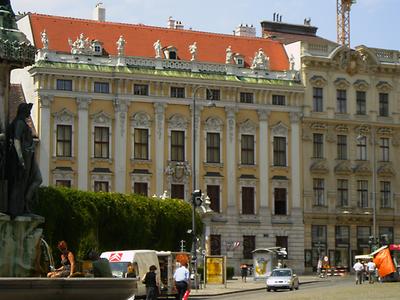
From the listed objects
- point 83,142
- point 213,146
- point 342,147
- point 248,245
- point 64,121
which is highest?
point 64,121

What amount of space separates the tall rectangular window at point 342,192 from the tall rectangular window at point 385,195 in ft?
9.45

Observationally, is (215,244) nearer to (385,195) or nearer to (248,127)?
(248,127)

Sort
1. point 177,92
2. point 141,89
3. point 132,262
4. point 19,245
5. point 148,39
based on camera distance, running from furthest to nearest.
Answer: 1. point 148,39
2. point 177,92
3. point 141,89
4. point 132,262
5. point 19,245

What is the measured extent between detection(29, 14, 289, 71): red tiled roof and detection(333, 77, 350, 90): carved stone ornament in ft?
11.9

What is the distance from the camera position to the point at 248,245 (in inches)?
2862

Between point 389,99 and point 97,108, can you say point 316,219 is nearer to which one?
point 389,99

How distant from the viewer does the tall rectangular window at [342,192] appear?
249 ft

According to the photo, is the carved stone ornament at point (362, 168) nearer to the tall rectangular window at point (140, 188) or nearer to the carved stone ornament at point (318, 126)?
the carved stone ornament at point (318, 126)

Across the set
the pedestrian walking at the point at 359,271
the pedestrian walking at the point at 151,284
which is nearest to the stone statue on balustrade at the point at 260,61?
the pedestrian walking at the point at 359,271

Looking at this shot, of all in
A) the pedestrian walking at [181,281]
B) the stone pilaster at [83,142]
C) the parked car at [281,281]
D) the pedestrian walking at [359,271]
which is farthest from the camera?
the stone pilaster at [83,142]

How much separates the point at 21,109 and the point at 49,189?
113 ft

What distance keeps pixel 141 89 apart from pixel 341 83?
14950mm

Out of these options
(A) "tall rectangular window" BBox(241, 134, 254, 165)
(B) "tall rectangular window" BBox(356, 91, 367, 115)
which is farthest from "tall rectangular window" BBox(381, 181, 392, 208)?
(A) "tall rectangular window" BBox(241, 134, 254, 165)

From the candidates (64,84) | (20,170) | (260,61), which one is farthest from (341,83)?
(20,170)
